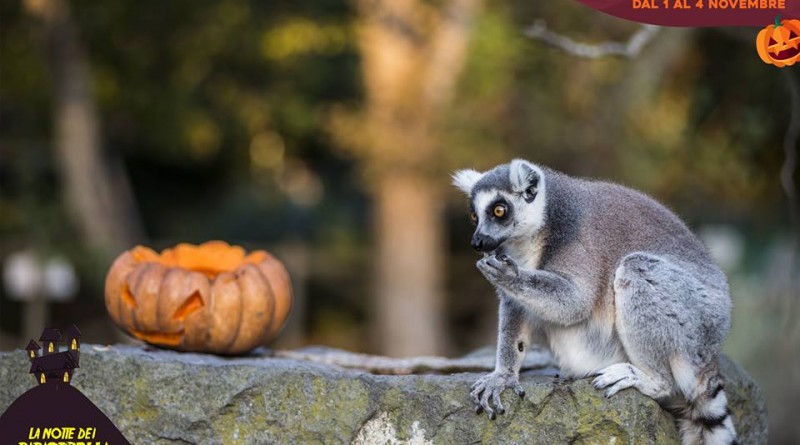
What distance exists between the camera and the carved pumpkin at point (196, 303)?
6.10 m

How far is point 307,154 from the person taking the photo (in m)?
21.8

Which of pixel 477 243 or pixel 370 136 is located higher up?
pixel 370 136

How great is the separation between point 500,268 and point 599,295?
59 cm

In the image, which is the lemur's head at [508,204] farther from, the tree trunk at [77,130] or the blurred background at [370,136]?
the tree trunk at [77,130]

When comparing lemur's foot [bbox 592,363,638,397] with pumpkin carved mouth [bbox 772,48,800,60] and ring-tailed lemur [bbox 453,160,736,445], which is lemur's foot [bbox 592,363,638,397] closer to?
ring-tailed lemur [bbox 453,160,736,445]

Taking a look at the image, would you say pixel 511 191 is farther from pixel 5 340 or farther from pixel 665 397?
pixel 5 340

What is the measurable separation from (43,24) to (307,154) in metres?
7.36

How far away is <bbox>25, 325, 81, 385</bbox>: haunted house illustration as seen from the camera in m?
5.44

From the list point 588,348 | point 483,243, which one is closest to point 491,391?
point 588,348

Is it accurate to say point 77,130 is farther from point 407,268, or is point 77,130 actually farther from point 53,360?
point 53,360

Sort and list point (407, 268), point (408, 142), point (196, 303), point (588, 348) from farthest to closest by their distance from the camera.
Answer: point (407, 268), point (408, 142), point (196, 303), point (588, 348)

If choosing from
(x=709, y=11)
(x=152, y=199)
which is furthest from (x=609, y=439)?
(x=152, y=199)

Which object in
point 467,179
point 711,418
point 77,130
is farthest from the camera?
point 77,130

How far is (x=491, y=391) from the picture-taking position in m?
5.29
